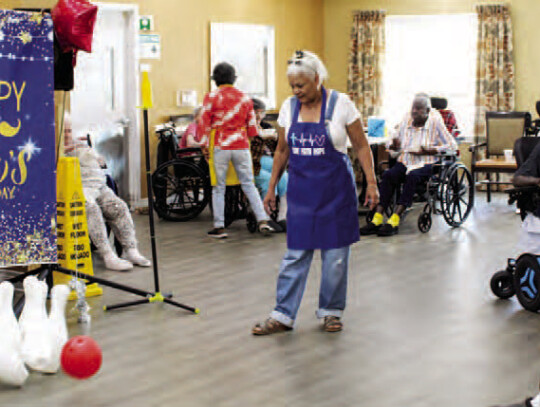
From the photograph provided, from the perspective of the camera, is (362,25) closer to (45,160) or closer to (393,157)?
(393,157)

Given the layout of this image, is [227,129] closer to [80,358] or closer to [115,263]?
[115,263]

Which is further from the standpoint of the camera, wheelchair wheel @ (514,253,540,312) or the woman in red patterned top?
the woman in red patterned top

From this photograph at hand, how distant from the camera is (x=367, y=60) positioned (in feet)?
38.8

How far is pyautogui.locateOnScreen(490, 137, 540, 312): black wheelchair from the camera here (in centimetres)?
495

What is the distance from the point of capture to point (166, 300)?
512 cm

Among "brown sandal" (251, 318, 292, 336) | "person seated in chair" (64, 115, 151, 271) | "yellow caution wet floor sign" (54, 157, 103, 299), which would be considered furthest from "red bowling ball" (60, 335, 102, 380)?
"person seated in chair" (64, 115, 151, 271)

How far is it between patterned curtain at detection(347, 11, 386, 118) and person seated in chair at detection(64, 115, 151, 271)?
6.07m

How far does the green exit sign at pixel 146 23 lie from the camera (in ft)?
31.4

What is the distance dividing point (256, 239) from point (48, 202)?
314cm

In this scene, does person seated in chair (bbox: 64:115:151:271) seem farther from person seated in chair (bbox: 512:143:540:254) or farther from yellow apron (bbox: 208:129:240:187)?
person seated in chair (bbox: 512:143:540:254)

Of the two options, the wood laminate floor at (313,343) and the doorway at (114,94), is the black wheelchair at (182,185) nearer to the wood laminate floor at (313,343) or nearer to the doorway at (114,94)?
the doorway at (114,94)

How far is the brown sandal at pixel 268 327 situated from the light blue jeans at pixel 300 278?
0.9 inches

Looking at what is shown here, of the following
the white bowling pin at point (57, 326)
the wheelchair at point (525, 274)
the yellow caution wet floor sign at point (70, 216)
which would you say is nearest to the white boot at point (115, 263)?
the yellow caution wet floor sign at point (70, 216)

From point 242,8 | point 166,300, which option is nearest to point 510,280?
point 166,300
